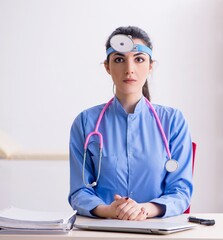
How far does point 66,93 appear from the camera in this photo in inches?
173

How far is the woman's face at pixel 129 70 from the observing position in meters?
1.80

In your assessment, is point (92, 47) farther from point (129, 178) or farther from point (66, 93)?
point (129, 178)

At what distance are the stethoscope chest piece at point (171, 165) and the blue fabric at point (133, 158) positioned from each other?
4cm

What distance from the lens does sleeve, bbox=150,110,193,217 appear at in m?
1.71

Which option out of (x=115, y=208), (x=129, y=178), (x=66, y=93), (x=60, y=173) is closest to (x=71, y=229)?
(x=115, y=208)

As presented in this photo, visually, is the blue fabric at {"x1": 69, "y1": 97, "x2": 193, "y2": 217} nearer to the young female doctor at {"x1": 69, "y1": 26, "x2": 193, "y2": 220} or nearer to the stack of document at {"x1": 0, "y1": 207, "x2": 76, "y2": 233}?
the young female doctor at {"x1": 69, "y1": 26, "x2": 193, "y2": 220}

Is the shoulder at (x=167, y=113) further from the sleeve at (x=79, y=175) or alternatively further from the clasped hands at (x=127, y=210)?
the clasped hands at (x=127, y=210)

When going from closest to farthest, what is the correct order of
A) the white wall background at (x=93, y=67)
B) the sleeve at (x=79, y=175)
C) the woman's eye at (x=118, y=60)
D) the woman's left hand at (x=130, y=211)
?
the woman's left hand at (x=130, y=211), the sleeve at (x=79, y=175), the woman's eye at (x=118, y=60), the white wall background at (x=93, y=67)

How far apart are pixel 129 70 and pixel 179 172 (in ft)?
1.23

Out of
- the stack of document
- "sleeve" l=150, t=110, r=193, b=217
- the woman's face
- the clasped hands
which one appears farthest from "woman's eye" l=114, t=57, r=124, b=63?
the stack of document

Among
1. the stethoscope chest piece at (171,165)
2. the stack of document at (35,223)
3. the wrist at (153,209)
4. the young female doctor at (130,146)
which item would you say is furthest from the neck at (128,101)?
the stack of document at (35,223)

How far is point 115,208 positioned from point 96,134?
0.32m

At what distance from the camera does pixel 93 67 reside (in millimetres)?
4426

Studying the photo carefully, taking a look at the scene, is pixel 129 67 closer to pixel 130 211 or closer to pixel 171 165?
pixel 171 165
